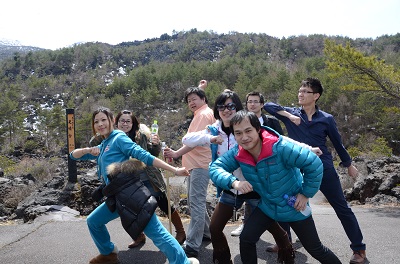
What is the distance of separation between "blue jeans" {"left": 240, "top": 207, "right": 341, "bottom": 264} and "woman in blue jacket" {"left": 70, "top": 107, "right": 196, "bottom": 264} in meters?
0.61

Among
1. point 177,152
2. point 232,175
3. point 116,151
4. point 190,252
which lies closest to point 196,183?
point 177,152

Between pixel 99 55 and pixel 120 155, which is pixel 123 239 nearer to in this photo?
pixel 120 155

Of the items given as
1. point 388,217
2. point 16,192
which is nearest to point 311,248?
point 388,217

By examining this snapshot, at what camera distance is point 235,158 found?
266 cm

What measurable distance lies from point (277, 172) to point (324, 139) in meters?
1.14

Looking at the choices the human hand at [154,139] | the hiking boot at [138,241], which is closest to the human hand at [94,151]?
the human hand at [154,139]

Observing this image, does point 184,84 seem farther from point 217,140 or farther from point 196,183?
point 217,140

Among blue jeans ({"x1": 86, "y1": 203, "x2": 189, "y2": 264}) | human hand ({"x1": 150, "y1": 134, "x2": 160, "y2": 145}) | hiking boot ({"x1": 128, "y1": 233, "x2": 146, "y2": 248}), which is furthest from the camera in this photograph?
hiking boot ({"x1": 128, "y1": 233, "x2": 146, "y2": 248})

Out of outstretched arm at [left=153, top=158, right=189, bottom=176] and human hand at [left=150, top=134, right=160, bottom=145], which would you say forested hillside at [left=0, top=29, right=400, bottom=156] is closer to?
human hand at [left=150, top=134, right=160, bottom=145]

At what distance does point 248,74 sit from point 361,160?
1529 inches

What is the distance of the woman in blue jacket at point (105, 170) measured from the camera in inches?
115

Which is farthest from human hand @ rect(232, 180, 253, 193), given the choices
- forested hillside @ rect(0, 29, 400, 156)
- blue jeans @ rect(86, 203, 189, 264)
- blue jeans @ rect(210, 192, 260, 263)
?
forested hillside @ rect(0, 29, 400, 156)

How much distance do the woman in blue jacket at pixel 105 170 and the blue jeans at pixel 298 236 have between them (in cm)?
61

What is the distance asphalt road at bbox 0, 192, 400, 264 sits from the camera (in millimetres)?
3656
